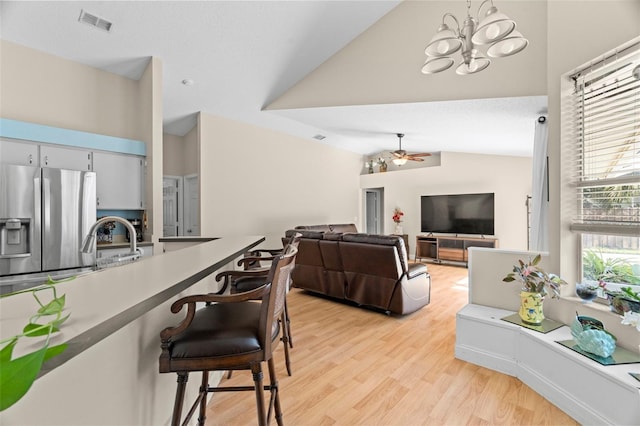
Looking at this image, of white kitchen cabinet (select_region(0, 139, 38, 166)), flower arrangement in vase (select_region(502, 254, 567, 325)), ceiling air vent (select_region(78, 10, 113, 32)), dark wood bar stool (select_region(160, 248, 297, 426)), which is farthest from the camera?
white kitchen cabinet (select_region(0, 139, 38, 166))

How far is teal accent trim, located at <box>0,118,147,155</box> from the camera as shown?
307 cm

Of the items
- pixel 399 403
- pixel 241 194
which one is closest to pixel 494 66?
pixel 399 403

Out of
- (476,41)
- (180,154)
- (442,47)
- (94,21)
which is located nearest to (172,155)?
(180,154)

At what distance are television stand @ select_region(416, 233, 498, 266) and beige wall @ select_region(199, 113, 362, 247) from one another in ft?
6.95

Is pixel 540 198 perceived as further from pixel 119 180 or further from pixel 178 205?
pixel 178 205

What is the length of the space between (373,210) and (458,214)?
2917 millimetres

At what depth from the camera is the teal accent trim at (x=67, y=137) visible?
307cm

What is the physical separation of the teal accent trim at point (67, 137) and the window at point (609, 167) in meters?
4.60

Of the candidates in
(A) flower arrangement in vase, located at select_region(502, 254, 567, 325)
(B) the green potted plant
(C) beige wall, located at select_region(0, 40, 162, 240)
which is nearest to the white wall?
(A) flower arrangement in vase, located at select_region(502, 254, 567, 325)

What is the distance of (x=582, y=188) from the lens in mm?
2242

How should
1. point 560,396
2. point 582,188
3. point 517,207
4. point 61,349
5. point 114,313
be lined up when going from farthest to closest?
point 517,207, point 582,188, point 560,396, point 114,313, point 61,349

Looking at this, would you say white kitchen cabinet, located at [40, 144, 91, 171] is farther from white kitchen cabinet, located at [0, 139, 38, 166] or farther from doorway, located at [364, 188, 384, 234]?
doorway, located at [364, 188, 384, 234]

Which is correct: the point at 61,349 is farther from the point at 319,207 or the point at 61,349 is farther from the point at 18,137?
the point at 319,207

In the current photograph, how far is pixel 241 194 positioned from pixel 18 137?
9.96 ft
